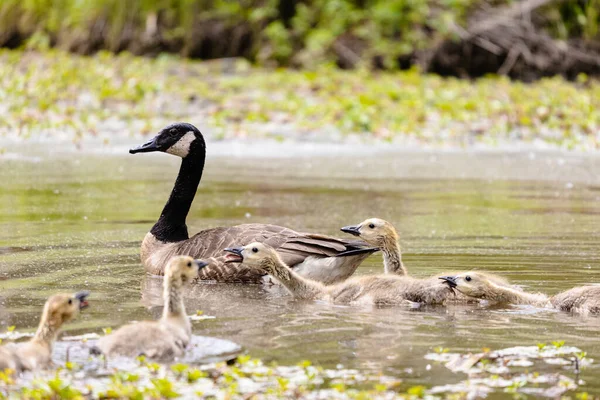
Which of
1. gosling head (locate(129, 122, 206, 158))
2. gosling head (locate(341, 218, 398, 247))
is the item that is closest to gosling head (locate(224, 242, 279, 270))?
gosling head (locate(341, 218, 398, 247))

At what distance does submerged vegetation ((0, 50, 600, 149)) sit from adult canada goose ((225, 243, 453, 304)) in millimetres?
10698

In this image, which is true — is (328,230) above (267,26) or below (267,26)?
below

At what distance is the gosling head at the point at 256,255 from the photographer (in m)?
8.41

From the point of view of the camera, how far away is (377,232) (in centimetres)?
902

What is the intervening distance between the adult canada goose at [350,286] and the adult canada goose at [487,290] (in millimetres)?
117

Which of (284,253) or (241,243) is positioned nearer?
(284,253)

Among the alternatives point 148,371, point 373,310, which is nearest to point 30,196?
point 373,310

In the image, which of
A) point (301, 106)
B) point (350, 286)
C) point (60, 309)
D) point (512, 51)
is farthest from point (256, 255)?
point (512, 51)

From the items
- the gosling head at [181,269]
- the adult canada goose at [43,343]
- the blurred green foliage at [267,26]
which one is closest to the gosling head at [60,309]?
the adult canada goose at [43,343]

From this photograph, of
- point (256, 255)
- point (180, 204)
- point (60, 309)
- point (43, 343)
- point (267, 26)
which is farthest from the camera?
point (267, 26)

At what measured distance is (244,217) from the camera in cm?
1237

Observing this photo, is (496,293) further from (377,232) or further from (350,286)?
(377,232)

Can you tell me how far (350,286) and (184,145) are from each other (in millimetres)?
2779

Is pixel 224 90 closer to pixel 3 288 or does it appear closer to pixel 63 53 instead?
pixel 63 53
